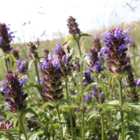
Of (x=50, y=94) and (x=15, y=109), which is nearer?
(x=15, y=109)

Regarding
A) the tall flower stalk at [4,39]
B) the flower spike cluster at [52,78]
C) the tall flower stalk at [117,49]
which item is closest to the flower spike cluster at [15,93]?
the flower spike cluster at [52,78]

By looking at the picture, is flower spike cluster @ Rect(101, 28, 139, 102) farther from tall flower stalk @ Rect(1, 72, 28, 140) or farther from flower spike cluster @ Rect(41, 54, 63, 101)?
tall flower stalk @ Rect(1, 72, 28, 140)

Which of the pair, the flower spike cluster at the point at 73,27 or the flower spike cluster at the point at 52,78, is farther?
the flower spike cluster at the point at 73,27

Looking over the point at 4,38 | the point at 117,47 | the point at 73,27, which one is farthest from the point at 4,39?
the point at 117,47

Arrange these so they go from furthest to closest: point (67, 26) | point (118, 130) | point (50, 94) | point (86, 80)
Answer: point (86, 80) → point (118, 130) → point (67, 26) → point (50, 94)

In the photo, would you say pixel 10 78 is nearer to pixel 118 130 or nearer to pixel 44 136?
pixel 44 136

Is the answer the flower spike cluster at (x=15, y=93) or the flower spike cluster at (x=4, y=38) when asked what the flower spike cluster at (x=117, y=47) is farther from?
the flower spike cluster at (x=4, y=38)

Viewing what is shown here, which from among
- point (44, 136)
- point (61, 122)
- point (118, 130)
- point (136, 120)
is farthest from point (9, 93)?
point (118, 130)

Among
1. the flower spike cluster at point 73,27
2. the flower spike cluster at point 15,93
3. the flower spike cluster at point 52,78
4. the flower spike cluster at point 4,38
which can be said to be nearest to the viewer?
the flower spike cluster at point 15,93

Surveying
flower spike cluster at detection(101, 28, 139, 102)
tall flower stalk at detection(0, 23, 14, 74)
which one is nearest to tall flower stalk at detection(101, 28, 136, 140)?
flower spike cluster at detection(101, 28, 139, 102)

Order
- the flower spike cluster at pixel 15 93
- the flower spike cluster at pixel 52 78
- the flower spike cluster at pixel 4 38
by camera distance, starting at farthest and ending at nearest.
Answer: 1. the flower spike cluster at pixel 4 38
2. the flower spike cluster at pixel 52 78
3. the flower spike cluster at pixel 15 93

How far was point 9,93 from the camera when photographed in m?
2.70

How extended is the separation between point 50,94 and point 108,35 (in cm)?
124

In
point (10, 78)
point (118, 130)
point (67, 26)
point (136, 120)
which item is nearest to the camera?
point (10, 78)
